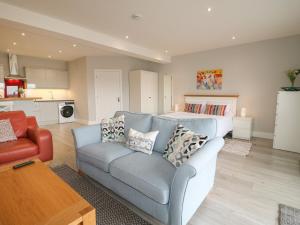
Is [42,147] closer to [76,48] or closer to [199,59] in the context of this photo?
[76,48]

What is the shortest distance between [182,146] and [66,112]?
601 centimetres

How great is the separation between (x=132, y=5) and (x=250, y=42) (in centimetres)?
343

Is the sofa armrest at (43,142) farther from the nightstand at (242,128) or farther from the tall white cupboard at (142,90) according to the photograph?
the nightstand at (242,128)

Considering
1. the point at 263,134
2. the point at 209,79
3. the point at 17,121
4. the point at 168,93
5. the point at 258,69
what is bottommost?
the point at 263,134

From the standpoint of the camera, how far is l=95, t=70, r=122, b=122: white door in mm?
5965

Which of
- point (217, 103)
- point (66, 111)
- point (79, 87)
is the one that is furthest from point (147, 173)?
point (66, 111)

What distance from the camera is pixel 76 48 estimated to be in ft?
15.8

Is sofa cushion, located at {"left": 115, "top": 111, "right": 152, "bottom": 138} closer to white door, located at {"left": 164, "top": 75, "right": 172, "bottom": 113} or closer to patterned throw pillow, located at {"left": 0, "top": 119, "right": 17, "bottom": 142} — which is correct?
patterned throw pillow, located at {"left": 0, "top": 119, "right": 17, "bottom": 142}

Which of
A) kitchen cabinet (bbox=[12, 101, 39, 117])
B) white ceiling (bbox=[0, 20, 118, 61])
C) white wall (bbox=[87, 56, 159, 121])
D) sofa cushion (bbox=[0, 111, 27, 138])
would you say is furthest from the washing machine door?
sofa cushion (bbox=[0, 111, 27, 138])

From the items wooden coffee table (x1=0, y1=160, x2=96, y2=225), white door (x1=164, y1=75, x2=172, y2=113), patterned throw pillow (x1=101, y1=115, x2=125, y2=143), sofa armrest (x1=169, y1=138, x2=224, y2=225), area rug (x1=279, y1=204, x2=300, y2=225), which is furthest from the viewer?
white door (x1=164, y1=75, x2=172, y2=113)

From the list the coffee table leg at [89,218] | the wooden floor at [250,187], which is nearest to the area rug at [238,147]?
the wooden floor at [250,187]

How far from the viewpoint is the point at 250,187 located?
214 centimetres

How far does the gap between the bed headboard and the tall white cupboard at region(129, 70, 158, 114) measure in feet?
4.88

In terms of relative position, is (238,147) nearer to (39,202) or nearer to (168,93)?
(168,93)
